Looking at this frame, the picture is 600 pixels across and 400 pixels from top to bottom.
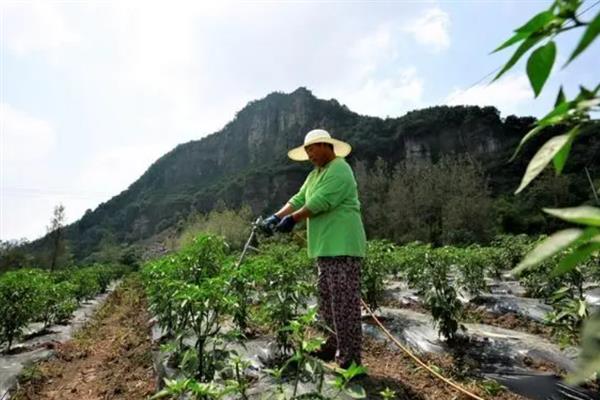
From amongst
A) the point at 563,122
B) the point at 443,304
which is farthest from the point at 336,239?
the point at 563,122

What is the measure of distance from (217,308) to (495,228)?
87.3ft

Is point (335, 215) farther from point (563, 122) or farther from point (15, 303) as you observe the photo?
point (15, 303)

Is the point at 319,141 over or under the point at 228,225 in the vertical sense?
under

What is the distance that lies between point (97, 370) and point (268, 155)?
3486 inches

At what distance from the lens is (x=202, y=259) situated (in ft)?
13.8

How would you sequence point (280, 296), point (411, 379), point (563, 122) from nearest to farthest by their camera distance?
1. point (563, 122)
2. point (411, 379)
3. point (280, 296)

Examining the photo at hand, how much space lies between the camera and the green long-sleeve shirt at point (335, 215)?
137 inches

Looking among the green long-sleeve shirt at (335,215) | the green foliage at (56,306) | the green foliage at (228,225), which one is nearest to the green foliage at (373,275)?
the green long-sleeve shirt at (335,215)

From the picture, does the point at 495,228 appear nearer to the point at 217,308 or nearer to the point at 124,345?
the point at 124,345

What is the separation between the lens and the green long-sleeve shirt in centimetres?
348

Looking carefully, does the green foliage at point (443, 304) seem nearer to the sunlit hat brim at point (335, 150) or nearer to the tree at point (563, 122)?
the sunlit hat brim at point (335, 150)

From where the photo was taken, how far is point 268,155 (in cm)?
9338

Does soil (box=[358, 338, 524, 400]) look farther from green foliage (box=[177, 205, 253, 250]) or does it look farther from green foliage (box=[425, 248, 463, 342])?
green foliage (box=[177, 205, 253, 250])

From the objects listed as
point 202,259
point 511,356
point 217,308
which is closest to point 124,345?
point 202,259
